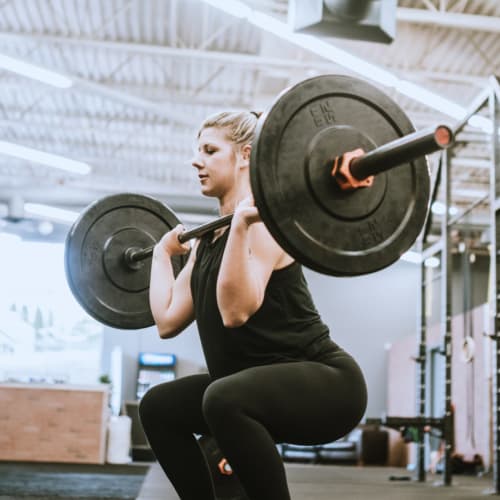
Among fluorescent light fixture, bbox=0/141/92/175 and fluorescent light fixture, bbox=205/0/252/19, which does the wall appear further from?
fluorescent light fixture, bbox=205/0/252/19

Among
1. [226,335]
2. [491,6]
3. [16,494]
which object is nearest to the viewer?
[226,335]

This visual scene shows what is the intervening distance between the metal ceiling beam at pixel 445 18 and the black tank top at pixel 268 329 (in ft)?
15.2

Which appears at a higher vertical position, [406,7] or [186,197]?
[406,7]

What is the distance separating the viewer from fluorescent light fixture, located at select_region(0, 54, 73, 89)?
642cm

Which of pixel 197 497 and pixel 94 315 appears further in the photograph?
pixel 94 315

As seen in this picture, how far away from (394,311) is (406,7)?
7662 mm

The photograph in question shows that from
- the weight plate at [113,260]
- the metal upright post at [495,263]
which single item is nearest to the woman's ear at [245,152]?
the weight plate at [113,260]

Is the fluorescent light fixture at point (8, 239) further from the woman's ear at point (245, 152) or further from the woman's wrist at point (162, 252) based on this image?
the woman's ear at point (245, 152)

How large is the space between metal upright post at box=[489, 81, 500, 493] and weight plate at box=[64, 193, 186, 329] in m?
2.41

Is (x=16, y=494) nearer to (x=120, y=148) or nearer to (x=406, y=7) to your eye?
(x=406, y=7)

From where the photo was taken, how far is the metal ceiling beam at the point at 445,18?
Answer: 570 centimetres

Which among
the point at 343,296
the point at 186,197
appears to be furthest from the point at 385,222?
the point at 343,296

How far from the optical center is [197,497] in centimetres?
169

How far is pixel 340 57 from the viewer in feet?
19.1
